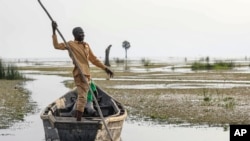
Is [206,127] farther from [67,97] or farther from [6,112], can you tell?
[6,112]

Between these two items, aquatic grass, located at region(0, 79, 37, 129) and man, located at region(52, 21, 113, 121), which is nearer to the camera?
man, located at region(52, 21, 113, 121)

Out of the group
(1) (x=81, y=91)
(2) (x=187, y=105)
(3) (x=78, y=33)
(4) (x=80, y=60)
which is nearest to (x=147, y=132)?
(1) (x=81, y=91)

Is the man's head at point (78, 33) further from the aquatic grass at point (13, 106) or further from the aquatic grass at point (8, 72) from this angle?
the aquatic grass at point (8, 72)

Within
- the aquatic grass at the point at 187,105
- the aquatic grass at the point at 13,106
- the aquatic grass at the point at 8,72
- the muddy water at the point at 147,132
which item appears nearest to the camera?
the muddy water at the point at 147,132

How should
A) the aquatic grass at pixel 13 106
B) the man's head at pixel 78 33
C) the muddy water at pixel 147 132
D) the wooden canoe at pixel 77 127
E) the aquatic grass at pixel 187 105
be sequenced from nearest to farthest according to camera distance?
the wooden canoe at pixel 77 127
the man's head at pixel 78 33
the muddy water at pixel 147 132
the aquatic grass at pixel 13 106
the aquatic grass at pixel 187 105

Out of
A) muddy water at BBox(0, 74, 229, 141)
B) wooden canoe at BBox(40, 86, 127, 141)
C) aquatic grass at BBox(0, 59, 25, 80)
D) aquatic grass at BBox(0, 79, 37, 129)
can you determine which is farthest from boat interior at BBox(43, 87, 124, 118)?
aquatic grass at BBox(0, 59, 25, 80)

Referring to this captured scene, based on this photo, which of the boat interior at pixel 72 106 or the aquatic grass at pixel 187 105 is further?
the aquatic grass at pixel 187 105

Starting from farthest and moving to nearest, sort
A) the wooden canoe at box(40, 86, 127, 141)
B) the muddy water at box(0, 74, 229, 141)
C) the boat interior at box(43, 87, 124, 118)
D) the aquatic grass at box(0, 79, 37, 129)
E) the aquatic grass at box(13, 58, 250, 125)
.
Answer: the aquatic grass at box(13, 58, 250, 125) < the aquatic grass at box(0, 79, 37, 129) < the muddy water at box(0, 74, 229, 141) < the boat interior at box(43, 87, 124, 118) < the wooden canoe at box(40, 86, 127, 141)

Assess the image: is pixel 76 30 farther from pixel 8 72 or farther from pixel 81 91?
pixel 8 72

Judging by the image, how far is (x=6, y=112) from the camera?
1719 centimetres

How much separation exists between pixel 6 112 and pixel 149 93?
8.63m

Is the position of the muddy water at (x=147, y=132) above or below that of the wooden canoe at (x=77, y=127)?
below

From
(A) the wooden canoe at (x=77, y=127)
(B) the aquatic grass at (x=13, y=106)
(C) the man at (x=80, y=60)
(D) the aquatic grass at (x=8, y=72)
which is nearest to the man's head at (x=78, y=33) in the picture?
(C) the man at (x=80, y=60)

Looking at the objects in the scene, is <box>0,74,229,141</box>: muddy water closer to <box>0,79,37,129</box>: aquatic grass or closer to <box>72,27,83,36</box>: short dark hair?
<box>0,79,37,129</box>: aquatic grass
